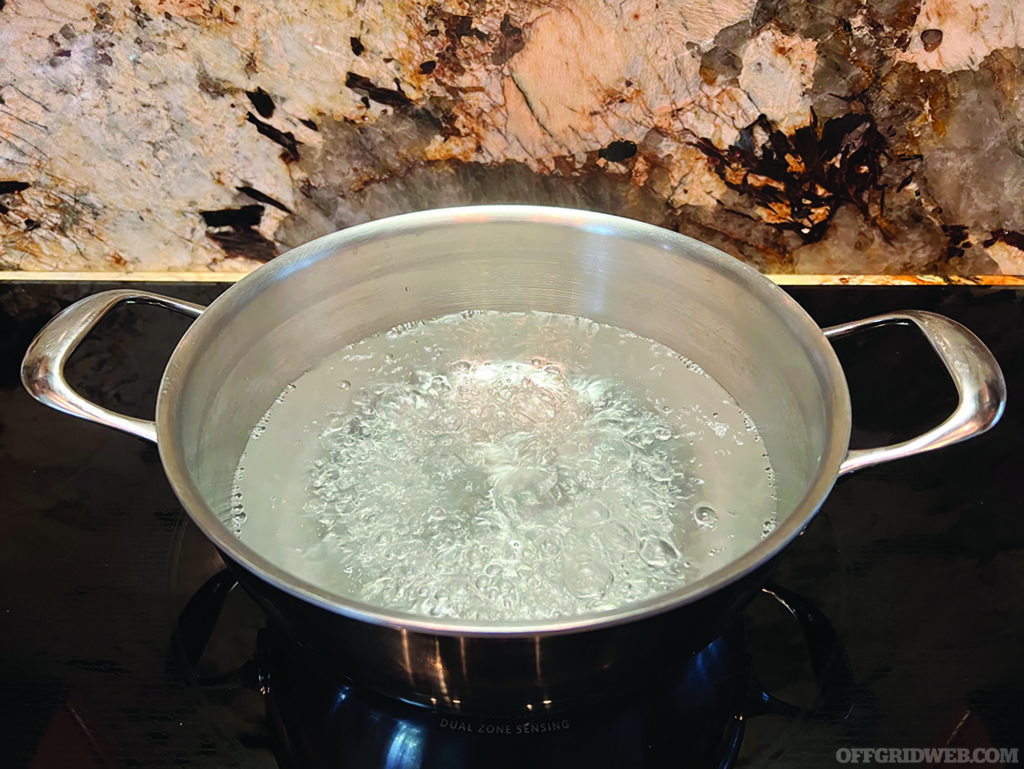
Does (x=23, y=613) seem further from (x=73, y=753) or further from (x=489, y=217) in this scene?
(x=489, y=217)

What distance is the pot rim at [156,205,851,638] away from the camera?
0.42m

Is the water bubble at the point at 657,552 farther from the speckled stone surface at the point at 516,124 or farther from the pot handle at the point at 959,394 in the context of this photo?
the speckled stone surface at the point at 516,124

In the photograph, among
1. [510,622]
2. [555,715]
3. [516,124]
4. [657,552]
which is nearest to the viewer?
[510,622]

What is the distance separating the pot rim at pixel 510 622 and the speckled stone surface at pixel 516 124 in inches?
5.7

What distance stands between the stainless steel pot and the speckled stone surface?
14cm

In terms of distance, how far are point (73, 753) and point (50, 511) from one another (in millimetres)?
253

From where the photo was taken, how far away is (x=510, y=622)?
0.42 metres

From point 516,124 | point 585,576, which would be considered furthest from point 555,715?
point 516,124

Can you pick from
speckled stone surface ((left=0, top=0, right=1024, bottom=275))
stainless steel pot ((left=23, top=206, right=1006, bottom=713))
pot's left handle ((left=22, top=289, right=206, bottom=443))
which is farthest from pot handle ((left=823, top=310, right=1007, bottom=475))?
pot's left handle ((left=22, top=289, right=206, bottom=443))

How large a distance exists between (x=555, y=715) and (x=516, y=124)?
618mm

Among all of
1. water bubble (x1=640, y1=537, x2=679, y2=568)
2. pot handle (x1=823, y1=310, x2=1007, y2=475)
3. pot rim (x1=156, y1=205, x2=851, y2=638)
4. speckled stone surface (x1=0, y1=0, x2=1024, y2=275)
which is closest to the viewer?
pot rim (x1=156, y1=205, x2=851, y2=638)

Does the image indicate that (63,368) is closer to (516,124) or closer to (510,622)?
(510,622)

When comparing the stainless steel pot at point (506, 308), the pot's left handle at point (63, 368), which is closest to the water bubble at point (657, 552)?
the stainless steel pot at point (506, 308)

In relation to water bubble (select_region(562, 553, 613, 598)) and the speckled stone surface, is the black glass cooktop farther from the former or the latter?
the speckled stone surface
